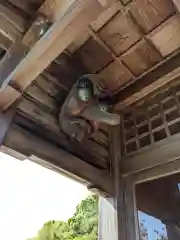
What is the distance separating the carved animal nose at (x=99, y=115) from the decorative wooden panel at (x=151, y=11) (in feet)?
1.68

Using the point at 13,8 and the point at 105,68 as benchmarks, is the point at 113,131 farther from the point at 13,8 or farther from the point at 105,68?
the point at 13,8

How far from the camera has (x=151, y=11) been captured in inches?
58.9

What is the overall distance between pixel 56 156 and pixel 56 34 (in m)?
0.64

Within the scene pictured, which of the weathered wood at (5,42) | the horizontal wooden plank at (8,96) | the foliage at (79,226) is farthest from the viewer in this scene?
the foliage at (79,226)

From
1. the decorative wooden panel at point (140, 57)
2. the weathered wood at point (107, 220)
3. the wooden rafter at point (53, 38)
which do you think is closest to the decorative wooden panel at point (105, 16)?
the decorative wooden panel at point (140, 57)

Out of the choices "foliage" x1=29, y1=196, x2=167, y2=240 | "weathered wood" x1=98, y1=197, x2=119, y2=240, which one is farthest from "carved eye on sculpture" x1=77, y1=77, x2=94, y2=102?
"foliage" x1=29, y1=196, x2=167, y2=240

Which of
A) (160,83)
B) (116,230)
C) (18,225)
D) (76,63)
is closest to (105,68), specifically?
(76,63)

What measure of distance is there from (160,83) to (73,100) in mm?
532

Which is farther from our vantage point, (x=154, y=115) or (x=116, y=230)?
(x=154, y=115)

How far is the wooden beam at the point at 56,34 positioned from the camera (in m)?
0.96

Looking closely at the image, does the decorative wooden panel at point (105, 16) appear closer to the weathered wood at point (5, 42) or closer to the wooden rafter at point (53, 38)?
the wooden rafter at point (53, 38)

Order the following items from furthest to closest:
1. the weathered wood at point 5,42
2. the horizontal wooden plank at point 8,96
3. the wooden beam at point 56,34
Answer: the weathered wood at point 5,42 < the horizontal wooden plank at point 8,96 < the wooden beam at point 56,34

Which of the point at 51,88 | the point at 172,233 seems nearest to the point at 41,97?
the point at 51,88

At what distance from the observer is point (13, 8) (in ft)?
4.73
